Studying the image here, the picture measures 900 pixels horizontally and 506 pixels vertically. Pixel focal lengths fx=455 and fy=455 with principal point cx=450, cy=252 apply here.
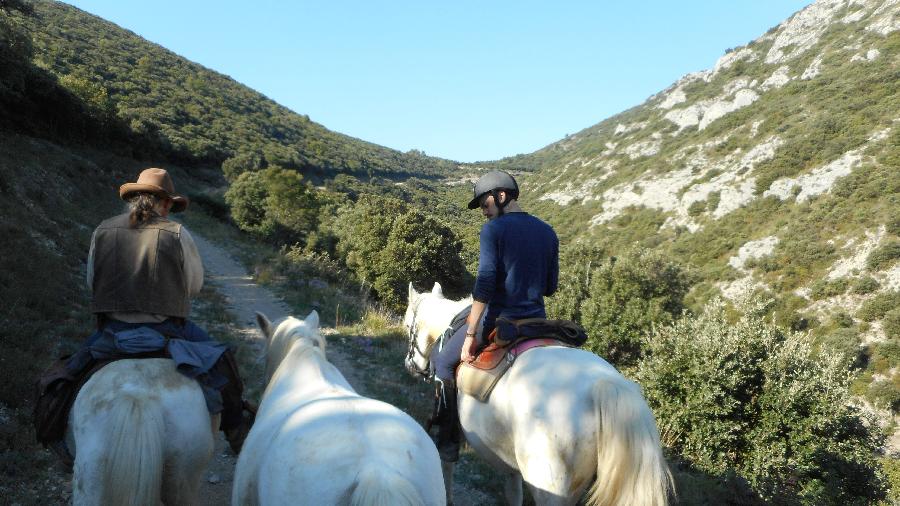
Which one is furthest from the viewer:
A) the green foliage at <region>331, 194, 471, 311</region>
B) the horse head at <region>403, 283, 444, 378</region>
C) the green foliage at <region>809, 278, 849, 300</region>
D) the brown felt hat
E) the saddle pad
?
the green foliage at <region>331, 194, 471, 311</region>

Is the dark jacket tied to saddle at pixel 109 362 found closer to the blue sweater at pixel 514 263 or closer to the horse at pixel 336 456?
the horse at pixel 336 456

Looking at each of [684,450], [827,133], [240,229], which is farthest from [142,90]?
[827,133]

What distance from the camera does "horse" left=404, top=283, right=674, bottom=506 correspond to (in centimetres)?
269

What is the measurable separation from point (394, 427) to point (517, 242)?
197 centimetres

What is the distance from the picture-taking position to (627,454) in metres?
2.69

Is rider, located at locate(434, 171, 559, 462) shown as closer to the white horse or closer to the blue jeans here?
the blue jeans

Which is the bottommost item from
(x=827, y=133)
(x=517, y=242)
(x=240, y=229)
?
(x=240, y=229)

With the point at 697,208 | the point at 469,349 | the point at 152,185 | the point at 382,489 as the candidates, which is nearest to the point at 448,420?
the point at 469,349

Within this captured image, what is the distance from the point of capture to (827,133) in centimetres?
4669

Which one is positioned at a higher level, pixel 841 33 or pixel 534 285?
pixel 841 33

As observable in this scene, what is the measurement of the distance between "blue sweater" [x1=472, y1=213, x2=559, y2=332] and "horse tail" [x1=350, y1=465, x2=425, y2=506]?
2.03 metres

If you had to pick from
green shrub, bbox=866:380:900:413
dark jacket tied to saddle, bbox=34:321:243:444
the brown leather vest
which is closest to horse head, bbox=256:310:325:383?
dark jacket tied to saddle, bbox=34:321:243:444

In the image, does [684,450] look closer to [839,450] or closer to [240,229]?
[839,450]

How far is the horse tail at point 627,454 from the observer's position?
8.71ft
